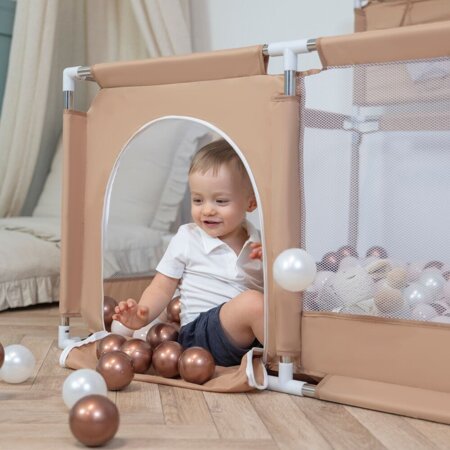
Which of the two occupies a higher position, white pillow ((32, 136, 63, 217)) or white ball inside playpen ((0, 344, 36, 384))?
white pillow ((32, 136, 63, 217))

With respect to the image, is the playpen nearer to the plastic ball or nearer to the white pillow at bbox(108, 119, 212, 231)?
the plastic ball

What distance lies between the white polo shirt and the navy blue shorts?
0.19ft

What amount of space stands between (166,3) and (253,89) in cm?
142

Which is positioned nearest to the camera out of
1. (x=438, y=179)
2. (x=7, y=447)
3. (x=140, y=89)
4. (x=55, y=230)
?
(x=7, y=447)

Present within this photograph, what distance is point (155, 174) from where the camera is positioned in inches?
92.2

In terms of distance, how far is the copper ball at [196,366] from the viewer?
156cm

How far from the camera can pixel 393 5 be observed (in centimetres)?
262

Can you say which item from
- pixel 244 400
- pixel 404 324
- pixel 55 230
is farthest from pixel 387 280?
pixel 55 230

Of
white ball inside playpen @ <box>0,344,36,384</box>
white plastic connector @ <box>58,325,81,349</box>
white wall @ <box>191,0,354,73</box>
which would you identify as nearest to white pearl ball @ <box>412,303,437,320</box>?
white ball inside playpen @ <box>0,344,36,384</box>

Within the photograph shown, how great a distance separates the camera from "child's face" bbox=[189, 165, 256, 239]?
1.77 metres

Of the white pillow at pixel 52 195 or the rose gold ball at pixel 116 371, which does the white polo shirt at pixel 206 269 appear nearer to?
the rose gold ball at pixel 116 371

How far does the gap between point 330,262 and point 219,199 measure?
1.18ft

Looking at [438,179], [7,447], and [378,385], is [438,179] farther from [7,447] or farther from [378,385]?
[7,447]

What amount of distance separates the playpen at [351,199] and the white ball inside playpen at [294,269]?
13 cm
